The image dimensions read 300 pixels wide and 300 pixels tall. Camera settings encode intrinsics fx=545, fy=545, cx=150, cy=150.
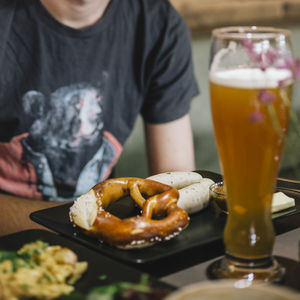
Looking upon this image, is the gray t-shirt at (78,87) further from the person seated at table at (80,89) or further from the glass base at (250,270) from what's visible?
the glass base at (250,270)

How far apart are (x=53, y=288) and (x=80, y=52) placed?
0.99 metres

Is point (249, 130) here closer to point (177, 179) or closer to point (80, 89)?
point (177, 179)

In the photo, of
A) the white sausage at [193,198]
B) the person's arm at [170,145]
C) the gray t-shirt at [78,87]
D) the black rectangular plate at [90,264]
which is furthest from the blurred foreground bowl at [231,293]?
the person's arm at [170,145]

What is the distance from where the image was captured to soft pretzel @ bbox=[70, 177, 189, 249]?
75 centimetres

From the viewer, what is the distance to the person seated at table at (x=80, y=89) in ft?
4.75

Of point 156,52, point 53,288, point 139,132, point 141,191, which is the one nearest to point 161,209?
point 141,191

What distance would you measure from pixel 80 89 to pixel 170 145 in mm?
346

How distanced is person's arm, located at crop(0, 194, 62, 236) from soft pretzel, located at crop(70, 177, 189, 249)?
29 centimetres

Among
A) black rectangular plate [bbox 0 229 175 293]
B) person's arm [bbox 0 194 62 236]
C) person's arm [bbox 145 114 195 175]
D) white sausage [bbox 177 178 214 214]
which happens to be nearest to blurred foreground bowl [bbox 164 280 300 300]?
black rectangular plate [bbox 0 229 175 293]

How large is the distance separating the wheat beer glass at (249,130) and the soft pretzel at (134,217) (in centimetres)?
9

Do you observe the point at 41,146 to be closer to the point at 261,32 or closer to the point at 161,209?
the point at 161,209

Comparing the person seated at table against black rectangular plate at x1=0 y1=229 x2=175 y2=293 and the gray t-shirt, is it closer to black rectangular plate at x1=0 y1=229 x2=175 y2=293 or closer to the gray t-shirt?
the gray t-shirt

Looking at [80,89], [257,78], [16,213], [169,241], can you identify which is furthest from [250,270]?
[80,89]

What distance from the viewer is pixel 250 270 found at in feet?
A: 2.24
